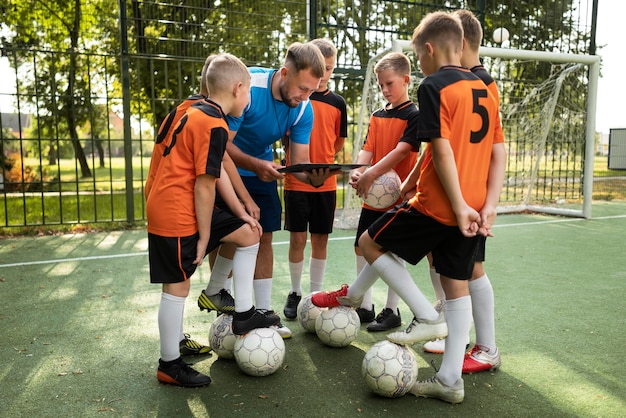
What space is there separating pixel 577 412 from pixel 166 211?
2.14 metres

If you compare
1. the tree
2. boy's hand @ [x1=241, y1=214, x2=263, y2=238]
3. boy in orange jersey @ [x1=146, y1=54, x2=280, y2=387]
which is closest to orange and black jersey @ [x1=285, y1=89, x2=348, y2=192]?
boy's hand @ [x1=241, y1=214, x2=263, y2=238]

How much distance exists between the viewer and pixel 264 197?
3539mm

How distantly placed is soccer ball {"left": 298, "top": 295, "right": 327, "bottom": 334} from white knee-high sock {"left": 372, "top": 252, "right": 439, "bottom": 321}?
0.77 m

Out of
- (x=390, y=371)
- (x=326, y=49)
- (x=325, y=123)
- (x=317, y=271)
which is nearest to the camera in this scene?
(x=390, y=371)

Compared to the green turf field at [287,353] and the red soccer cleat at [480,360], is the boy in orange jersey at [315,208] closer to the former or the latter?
the green turf field at [287,353]

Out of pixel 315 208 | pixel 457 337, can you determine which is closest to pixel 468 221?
pixel 457 337

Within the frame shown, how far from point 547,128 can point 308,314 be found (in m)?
7.88

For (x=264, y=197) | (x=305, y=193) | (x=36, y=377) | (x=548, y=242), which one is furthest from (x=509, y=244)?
(x=36, y=377)

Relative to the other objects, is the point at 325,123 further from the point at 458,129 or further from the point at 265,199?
the point at 458,129

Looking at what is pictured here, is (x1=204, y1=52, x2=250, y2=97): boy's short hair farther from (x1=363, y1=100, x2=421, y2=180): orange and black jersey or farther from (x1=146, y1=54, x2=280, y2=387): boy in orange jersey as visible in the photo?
(x1=363, y1=100, x2=421, y2=180): orange and black jersey

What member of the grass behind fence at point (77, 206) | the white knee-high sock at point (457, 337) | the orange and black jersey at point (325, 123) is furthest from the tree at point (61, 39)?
the white knee-high sock at point (457, 337)

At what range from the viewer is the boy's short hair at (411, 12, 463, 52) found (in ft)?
8.19

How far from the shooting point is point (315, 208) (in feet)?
13.4

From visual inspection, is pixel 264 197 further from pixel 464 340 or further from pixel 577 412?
pixel 577 412
